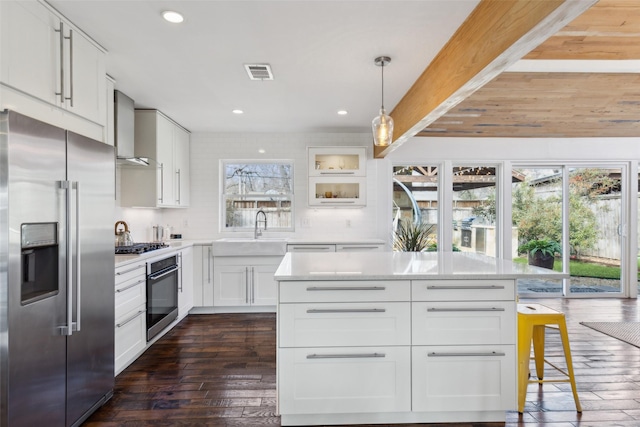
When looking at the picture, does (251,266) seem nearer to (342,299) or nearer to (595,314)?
(342,299)

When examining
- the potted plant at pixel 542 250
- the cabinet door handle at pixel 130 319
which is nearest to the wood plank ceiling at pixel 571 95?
the potted plant at pixel 542 250

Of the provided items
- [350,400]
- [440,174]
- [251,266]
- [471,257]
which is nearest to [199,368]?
[350,400]

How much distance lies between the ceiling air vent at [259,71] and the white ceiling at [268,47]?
6 centimetres

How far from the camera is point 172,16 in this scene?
6.91ft

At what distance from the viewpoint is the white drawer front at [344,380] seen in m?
2.07

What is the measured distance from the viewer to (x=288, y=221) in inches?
206

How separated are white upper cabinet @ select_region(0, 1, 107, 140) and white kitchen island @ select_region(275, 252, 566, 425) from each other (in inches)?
62.2

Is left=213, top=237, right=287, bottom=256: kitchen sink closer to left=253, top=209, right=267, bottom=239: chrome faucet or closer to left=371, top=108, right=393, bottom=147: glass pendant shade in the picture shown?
left=253, top=209, right=267, bottom=239: chrome faucet

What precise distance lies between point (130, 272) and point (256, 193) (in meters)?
2.54

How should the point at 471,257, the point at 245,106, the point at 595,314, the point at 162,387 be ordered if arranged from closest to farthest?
1. the point at 162,387
2. the point at 471,257
3. the point at 245,106
4. the point at 595,314

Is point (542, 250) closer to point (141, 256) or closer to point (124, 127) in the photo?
point (141, 256)

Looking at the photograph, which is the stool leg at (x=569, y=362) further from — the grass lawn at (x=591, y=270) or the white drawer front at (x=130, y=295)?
the grass lawn at (x=591, y=270)

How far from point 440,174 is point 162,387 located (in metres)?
4.26

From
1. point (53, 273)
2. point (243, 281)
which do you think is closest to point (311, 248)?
point (243, 281)
